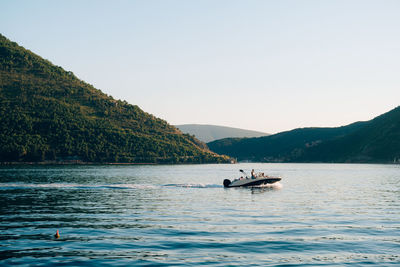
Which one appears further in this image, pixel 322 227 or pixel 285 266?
pixel 322 227

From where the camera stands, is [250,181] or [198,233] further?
[250,181]

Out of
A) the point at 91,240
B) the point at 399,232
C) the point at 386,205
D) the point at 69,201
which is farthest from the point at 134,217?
the point at 386,205

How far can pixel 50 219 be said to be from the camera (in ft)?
105

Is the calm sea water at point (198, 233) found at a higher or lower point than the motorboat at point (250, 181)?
lower

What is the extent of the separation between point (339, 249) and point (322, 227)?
6.89 meters

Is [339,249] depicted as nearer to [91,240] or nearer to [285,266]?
[285,266]

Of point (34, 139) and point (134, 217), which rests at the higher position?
point (34, 139)

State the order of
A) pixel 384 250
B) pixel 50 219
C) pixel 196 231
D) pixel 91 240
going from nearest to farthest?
pixel 384 250
pixel 91 240
pixel 196 231
pixel 50 219

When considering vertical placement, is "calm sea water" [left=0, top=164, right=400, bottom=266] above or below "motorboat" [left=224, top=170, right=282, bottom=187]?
below

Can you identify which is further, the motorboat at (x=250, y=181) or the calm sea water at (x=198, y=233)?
the motorboat at (x=250, y=181)

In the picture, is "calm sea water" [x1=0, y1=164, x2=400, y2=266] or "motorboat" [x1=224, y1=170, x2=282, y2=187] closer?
"calm sea water" [x1=0, y1=164, x2=400, y2=266]

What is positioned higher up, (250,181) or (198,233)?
(250,181)

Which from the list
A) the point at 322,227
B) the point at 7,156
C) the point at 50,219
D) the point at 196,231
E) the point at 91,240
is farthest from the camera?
the point at 7,156

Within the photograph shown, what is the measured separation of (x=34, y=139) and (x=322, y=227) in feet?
582
